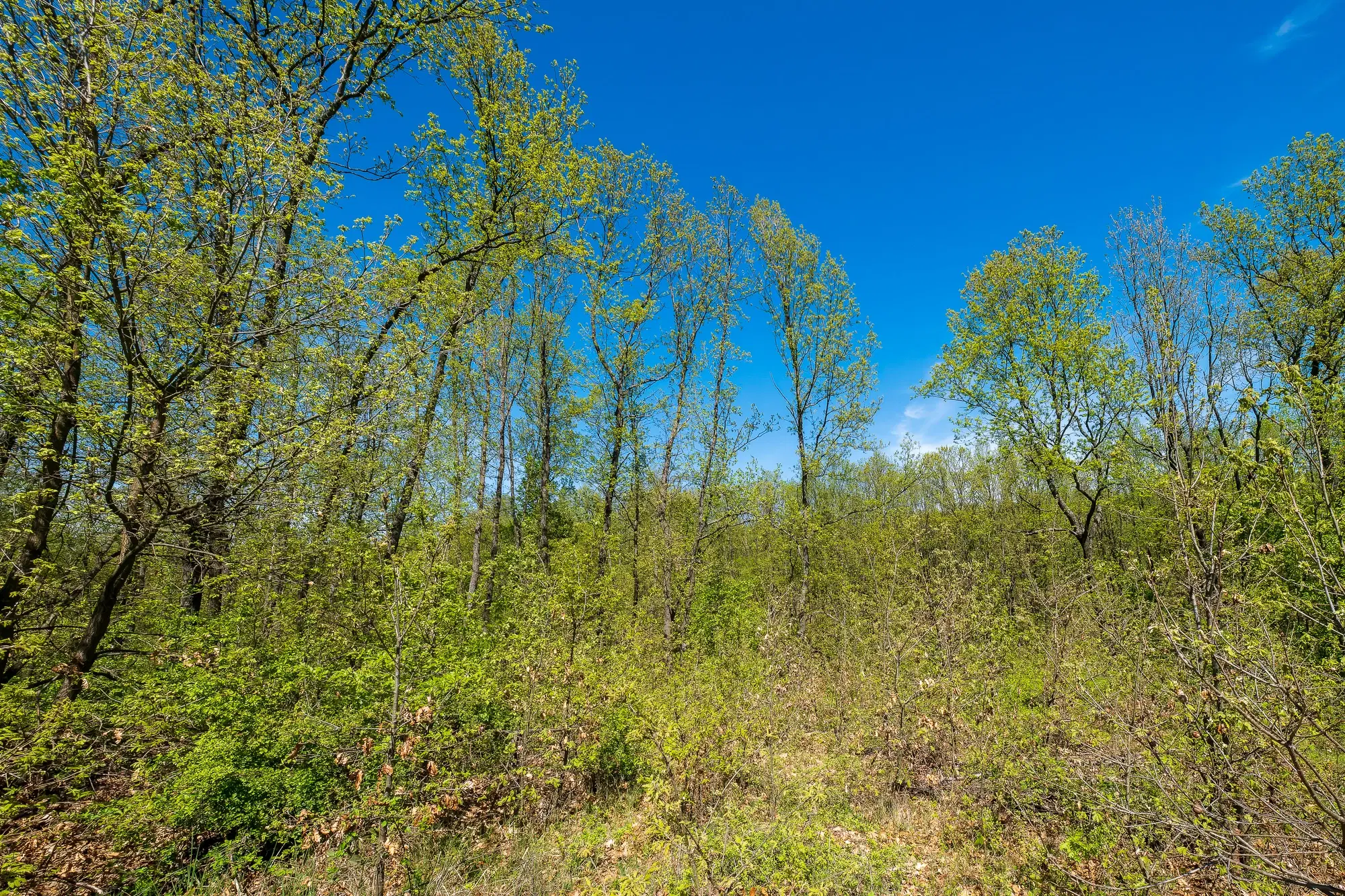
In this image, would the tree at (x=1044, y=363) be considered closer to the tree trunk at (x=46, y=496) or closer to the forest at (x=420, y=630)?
the forest at (x=420, y=630)

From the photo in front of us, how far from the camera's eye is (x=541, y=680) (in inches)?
275

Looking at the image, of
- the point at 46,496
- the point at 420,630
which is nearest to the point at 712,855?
the point at 420,630

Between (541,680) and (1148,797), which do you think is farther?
(541,680)

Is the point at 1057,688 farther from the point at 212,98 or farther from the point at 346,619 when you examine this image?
the point at 212,98

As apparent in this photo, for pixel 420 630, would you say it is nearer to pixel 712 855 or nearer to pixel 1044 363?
pixel 712 855

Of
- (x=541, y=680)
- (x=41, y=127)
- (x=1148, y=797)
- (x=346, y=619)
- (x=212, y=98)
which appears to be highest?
(x=212, y=98)

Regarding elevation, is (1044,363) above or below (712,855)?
above

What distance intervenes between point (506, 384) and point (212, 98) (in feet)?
38.5

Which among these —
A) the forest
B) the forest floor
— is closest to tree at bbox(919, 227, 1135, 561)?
the forest

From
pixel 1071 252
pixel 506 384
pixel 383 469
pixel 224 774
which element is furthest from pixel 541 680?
pixel 1071 252

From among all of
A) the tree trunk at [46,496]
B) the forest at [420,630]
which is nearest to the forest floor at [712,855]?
the forest at [420,630]

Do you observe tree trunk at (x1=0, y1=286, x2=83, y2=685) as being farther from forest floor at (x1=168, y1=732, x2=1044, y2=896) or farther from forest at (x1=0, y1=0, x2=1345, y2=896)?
forest floor at (x1=168, y1=732, x2=1044, y2=896)

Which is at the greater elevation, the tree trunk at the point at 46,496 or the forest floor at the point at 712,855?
the tree trunk at the point at 46,496

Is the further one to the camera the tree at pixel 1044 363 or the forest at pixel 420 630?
the tree at pixel 1044 363
